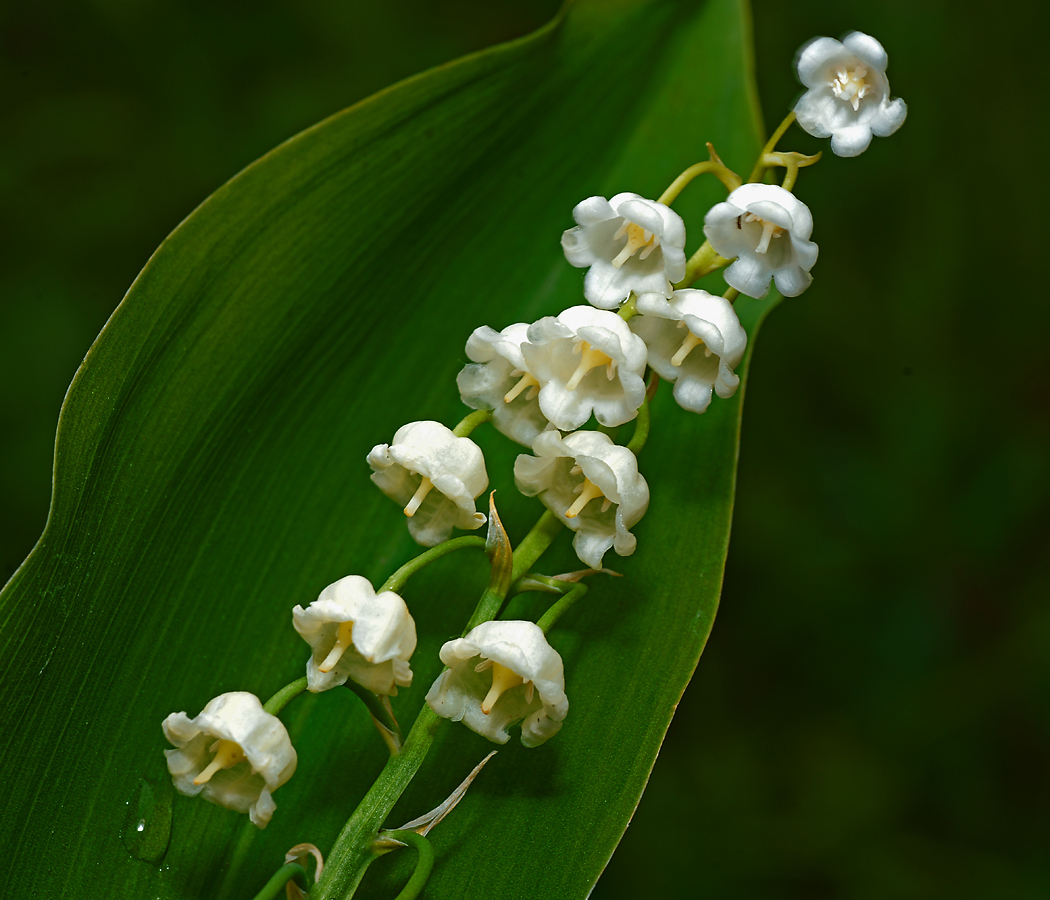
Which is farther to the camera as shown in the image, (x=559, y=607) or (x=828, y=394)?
(x=828, y=394)

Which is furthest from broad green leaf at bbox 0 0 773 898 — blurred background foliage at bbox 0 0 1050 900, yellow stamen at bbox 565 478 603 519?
blurred background foliage at bbox 0 0 1050 900

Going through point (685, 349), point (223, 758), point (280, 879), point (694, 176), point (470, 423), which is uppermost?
point (694, 176)

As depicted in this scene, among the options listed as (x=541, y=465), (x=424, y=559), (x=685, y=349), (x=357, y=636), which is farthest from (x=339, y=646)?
(x=685, y=349)

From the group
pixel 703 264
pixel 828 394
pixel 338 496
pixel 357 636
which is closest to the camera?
pixel 357 636

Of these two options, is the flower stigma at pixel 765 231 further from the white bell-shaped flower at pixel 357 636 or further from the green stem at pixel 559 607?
the white bell-shaped flower at pixel 357 636

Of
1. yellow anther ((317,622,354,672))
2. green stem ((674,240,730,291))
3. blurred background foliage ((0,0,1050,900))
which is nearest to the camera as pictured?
yellow anther ((317,622,354,672))

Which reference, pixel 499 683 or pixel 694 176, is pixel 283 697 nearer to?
pixel 499 683

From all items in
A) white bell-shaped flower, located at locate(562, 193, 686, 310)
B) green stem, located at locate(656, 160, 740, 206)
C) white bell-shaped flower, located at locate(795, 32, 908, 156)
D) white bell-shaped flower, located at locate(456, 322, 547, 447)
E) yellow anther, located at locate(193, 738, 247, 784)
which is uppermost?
white bell-shaped flower, located at locate(795, 32, 908, 156)

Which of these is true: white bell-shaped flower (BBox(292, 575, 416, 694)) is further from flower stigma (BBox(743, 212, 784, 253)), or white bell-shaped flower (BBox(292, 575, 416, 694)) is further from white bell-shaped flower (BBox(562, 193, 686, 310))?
flower stigma (BBox(743, 212, 784, 253))
